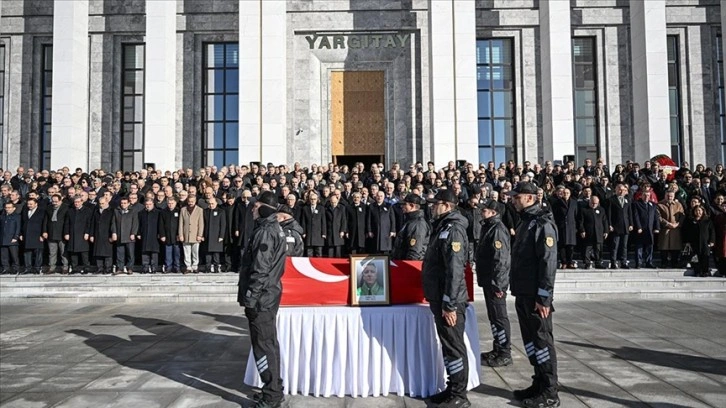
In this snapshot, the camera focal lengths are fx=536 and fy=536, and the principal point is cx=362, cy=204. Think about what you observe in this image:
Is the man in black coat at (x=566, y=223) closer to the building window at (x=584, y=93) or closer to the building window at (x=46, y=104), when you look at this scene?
the building window at (x=584, y=93)

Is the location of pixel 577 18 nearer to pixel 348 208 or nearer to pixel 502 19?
pixel 502 19

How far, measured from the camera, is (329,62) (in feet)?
80.6

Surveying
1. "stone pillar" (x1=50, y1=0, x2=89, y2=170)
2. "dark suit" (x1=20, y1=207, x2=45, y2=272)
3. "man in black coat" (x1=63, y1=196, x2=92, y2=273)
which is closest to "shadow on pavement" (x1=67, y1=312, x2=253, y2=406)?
"man in black coat" (x1=63, y1=196, x2=92, y2=273)

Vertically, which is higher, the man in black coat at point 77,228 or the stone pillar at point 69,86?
the stone pillar at point 69,86

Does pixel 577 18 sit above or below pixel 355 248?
above

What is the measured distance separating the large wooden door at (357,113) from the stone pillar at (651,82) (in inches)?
427

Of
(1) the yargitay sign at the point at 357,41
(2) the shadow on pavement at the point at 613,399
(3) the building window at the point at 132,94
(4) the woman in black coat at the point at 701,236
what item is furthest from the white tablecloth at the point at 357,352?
(3) the building window at the point at 132,94

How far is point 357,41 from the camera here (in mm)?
24531

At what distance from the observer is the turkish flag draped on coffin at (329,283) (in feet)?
19.7

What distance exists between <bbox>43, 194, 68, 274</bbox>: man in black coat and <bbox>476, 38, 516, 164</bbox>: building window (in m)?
17.6

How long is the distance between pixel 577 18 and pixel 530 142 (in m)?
6.40

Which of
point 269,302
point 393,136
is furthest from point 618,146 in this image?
point 269,302

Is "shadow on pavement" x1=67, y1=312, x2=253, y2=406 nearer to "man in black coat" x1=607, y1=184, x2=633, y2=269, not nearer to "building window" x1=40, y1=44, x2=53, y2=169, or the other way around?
"man in black coat" x1=607, y1=184, x2=633, y2=269

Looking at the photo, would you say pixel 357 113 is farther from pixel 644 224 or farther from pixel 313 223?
pixel 644 224
